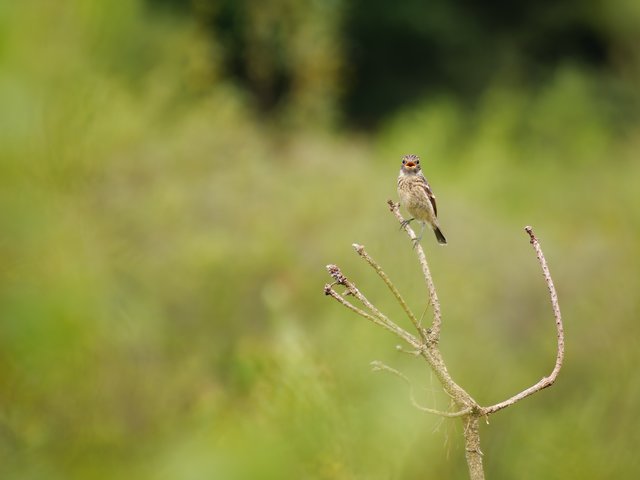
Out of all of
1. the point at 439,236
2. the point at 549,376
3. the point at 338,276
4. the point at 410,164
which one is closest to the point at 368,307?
the point at 338,276

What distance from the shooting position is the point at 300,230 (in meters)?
10.0

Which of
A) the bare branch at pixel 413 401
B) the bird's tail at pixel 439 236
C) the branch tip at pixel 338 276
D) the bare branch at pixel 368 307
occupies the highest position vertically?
the bird's tail at pixel 439 236

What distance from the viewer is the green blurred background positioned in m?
0.84

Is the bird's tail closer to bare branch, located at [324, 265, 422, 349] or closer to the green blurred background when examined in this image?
the green blurred background

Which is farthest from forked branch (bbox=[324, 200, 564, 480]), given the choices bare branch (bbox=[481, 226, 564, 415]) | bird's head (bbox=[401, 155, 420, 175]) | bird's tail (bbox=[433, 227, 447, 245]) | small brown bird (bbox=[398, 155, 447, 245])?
bird's tail (bbox=[433, 227, 447, 245])

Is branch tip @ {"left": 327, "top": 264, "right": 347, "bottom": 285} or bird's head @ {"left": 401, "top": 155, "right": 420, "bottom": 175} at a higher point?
bird's head @ {"left": 401, "top": 155, "right": 420, "bottom": 175}

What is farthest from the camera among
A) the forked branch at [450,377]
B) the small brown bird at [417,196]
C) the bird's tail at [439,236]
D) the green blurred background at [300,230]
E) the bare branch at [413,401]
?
the bird's tail at [439,236]

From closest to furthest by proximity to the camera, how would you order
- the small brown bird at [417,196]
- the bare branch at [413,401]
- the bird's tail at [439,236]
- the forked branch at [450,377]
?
1. the bare branch at [413,401]
2. the forked branch at [450,377]
3. the small brown bird at [417,196]
4. the bird's tail at [439,236]

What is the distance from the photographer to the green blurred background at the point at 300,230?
842 millimetres

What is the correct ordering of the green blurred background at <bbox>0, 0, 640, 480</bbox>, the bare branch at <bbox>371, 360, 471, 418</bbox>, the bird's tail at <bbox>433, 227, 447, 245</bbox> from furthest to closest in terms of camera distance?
1. the bird's tail at <bbox>433, 227, 447, 245</bbox>
2. the bare branch at <bbox>371, 360, 471, 418</bbox>
3. the green blurred background at <bbox>0, 0, 640, 480</bbox>

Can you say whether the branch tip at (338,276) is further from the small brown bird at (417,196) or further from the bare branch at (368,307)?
the small brown bird at (417,196)

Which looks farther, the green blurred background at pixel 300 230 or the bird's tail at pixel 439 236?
the bird's tail at pixel 439 236

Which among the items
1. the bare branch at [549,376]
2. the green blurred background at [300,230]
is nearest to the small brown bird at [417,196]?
the green blurred background at [300,230]

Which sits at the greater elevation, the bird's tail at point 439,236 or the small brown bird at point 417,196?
the bird's tail at point 439,236
